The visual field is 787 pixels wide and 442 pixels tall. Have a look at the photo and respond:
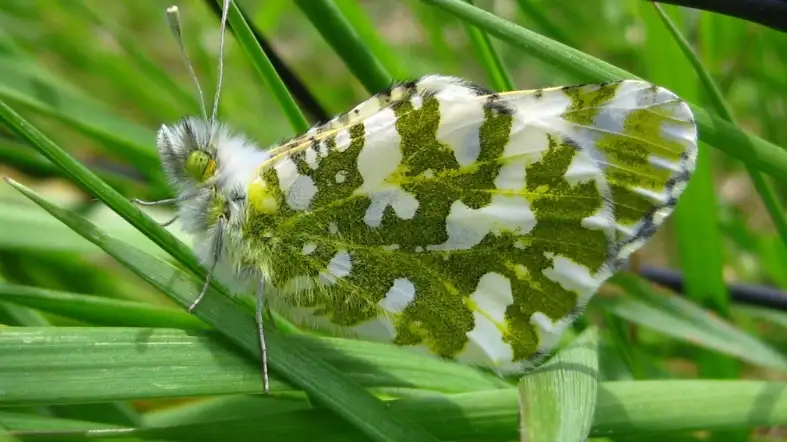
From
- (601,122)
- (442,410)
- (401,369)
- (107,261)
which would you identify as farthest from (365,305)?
(107,261)

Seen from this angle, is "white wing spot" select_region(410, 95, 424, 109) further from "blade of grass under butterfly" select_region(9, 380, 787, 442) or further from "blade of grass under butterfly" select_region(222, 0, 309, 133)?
"blade of grass under butterfly" select_region(9, 380, 787, 442)

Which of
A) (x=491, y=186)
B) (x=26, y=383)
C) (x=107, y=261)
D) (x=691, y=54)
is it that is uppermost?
(x=107, y=261)

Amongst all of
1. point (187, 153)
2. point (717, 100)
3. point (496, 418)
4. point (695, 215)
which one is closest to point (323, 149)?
point (187, 153)

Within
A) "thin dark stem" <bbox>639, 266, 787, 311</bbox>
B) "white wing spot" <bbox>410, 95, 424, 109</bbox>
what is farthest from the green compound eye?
"thin dark stem" <bbox>639, 266, 787, 311</bbox>

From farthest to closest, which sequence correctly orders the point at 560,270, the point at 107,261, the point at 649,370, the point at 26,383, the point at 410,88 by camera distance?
the point at 107,261 → the point at 649,370 → the point at 560,270 → the point at 410,88 → the point at 26,383

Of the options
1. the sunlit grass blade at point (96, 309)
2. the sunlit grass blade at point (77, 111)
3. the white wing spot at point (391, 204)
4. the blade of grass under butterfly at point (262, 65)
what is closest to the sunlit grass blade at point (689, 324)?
the white wing spot at point (391, 204)

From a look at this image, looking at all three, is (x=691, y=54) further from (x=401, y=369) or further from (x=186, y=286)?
(x=186, y=286)
